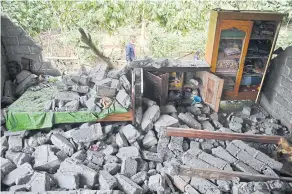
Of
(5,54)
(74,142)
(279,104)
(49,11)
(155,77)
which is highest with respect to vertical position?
(49,11)

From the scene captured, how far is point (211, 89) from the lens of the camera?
6242 mm

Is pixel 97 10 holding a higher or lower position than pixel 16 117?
higher

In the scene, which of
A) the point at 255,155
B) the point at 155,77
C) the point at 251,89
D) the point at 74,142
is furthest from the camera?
the point at 251,89

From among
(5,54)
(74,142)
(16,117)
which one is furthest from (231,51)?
(5,54)

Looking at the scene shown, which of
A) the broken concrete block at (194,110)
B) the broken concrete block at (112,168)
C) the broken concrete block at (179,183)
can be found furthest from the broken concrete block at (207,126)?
the broken concrete block at (112,168)

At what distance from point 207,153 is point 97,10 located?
5299mm

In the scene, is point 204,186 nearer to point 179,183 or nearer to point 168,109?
point 179,183

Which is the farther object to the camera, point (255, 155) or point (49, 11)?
point (49, 11)

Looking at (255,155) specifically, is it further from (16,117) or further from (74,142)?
(16,117)

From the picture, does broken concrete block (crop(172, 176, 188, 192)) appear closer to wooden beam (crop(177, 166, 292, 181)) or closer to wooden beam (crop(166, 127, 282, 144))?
wooden beam (crop(177, 166, 292, 181))

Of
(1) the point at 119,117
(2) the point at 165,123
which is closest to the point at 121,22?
(1) the point at 119,117

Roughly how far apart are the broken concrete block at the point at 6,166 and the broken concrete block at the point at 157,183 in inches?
110

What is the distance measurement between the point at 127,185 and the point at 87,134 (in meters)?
1.64

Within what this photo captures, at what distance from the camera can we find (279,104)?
21.4 ft
